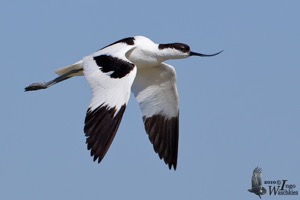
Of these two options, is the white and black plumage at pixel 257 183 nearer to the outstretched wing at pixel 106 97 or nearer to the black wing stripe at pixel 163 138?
the black wing stripe at pixel 163 138

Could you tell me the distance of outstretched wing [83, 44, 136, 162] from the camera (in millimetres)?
16531

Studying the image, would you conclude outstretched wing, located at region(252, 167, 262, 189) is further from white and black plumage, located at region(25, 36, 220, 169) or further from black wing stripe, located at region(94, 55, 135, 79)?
black wing stripe, located at region(94, 55, 135, 79)

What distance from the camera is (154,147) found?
20750 mm

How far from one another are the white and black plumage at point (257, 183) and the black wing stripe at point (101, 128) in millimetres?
4373

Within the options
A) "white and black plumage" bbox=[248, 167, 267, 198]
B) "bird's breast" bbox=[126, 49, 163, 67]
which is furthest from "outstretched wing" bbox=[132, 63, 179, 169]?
"white and black plumage" bbox=[248, 167, 267, 198]

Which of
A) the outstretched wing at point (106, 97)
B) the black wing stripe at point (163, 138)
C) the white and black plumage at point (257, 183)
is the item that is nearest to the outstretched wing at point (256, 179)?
the white and black plumage at point (257, 183)

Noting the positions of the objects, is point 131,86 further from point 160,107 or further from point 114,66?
point 114,66

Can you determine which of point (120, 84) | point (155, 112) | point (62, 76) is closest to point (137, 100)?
point (155, 112)

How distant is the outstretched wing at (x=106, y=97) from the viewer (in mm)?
16531

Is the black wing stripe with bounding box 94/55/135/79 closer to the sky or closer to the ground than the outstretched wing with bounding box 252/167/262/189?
closer to the sky

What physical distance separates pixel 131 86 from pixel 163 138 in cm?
157

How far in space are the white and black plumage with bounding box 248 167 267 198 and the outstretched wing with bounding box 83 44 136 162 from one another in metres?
4.05

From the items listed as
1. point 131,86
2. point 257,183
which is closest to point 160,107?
point 131,86

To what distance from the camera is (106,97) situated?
1716cm
